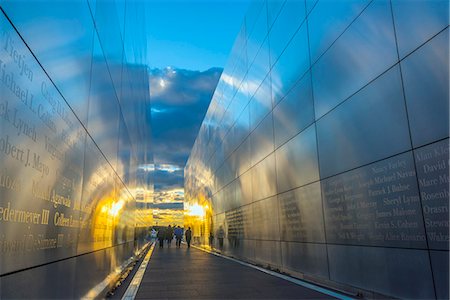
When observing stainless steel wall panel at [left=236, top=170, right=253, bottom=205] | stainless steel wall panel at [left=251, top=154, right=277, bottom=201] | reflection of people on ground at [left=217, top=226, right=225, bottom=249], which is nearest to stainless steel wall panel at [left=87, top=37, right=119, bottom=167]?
stainless steel wall panel at [left=251, top=154, right=277, bottom=201]

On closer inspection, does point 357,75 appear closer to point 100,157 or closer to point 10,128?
point 100,157

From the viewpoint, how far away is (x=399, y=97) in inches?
236

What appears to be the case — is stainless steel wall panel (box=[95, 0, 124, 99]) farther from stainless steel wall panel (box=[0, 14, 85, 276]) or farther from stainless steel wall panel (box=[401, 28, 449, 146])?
stainless steel wall panel (box=[401, 28, 449, 146])

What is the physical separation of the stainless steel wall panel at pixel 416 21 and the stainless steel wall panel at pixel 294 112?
356 cm

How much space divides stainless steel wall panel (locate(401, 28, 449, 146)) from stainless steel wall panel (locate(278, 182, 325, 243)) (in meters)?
3.67

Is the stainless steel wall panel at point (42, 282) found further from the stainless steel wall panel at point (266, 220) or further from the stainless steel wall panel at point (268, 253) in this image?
the stainless steel wall panel at point (266, 220)

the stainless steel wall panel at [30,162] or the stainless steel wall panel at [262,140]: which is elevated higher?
the stainless steel wall panel at [262,140]

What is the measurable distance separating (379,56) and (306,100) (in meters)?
3.29

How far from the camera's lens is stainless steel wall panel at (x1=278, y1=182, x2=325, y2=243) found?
8.91 metres

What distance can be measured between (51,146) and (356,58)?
19.4ft

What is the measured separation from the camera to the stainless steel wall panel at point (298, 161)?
928 centimetres

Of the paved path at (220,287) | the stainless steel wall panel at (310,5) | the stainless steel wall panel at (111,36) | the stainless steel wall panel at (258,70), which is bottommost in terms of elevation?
the paved path at (220,287)

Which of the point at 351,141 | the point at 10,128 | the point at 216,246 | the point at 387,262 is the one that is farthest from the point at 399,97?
the point at 216,246

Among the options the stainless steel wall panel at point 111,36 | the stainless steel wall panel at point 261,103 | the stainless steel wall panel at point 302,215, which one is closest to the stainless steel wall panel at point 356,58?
the stainless steel wall panel at point 302,215
